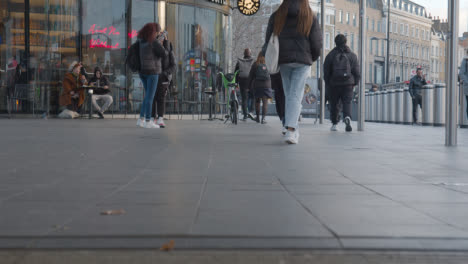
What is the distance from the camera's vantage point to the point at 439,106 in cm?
1991

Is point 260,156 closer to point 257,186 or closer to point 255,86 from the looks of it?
point 257,186

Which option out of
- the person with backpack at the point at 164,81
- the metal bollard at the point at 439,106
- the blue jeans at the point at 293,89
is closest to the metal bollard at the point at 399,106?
the metal bollard at the point at 439,106

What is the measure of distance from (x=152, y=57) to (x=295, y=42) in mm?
4688

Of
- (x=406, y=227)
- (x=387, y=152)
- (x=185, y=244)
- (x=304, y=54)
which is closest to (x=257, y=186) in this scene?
(x=406, y=227)

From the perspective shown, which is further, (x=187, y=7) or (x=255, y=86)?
(x=187, y=7)

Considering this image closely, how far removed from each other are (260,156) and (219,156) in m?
0.44

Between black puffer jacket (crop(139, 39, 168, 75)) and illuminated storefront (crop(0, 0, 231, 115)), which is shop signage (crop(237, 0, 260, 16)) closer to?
illuminated storefront (crop(0, 0, 231, 115))

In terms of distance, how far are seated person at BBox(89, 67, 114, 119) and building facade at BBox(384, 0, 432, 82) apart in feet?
242

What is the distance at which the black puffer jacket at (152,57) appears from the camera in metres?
13.0

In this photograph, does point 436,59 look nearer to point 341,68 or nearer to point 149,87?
point 341,68

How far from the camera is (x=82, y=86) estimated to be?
20141mm

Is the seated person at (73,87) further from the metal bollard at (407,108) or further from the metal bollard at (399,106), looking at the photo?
the metal bollard at (399,106)

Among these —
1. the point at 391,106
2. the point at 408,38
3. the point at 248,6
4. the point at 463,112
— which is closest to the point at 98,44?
the point at 248,6

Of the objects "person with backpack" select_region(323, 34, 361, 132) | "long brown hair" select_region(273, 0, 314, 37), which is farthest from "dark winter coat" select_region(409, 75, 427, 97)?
"long brown hair" select_region(273, 0, 314, 37)
